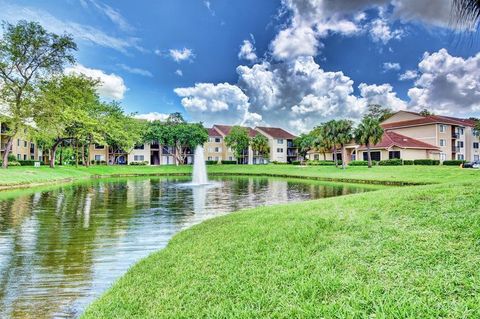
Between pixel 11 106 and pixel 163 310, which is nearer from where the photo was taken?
pixel 163 310

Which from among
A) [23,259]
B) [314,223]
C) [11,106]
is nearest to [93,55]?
[11,106]

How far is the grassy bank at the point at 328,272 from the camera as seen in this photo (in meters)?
3.51

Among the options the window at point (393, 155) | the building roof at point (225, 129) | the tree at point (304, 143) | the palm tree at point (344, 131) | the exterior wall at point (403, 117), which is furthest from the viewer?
the building roof at point (225, 129)

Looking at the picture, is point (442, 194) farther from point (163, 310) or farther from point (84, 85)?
point (84, 85)

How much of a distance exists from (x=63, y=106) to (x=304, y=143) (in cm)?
5365

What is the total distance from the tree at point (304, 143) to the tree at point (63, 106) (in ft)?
151

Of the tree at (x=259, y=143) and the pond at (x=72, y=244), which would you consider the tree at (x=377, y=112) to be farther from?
the pond at (x=72, y=244)

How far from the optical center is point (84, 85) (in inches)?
1930

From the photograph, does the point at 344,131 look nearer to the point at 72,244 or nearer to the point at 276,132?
the point at 276,132

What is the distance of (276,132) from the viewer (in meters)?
90.9

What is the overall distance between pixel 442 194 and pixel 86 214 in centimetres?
1353

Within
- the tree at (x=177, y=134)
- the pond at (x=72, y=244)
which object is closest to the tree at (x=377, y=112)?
the tree at (x=177, y=134)

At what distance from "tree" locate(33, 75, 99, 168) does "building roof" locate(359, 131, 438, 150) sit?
4341cm

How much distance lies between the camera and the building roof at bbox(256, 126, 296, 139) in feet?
291
